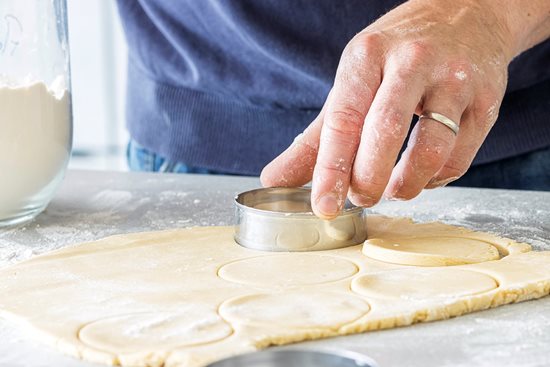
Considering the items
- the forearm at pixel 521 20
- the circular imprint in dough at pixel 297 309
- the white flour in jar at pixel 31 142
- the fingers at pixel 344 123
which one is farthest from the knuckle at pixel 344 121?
the white flour in jar at pixel 31 142

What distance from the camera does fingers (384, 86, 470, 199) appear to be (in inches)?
44.9

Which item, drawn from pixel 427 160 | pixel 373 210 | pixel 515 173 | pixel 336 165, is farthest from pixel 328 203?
pixel 515 173

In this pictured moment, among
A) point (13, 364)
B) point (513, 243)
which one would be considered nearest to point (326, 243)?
point (513, 243)

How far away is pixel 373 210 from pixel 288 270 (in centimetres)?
45

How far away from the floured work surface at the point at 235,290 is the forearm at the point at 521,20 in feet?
1.13

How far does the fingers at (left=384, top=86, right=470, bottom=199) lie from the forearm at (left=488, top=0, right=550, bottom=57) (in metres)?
0.24

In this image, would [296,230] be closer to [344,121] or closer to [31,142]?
[344,121]

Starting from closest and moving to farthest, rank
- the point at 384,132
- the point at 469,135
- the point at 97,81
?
the point at 384,132, the point at 469,135, the point at 97,81

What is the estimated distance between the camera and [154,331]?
0.87 m

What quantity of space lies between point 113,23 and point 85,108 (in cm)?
44

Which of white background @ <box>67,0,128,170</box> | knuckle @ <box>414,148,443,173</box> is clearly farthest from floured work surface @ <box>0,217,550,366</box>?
white background @ <box>67,0,128,170</box>

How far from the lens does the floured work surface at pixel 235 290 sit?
858mm

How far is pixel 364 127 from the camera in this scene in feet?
3.66

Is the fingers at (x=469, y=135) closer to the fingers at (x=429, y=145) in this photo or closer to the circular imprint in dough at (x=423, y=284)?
the fingers at (x=429, y=145)
